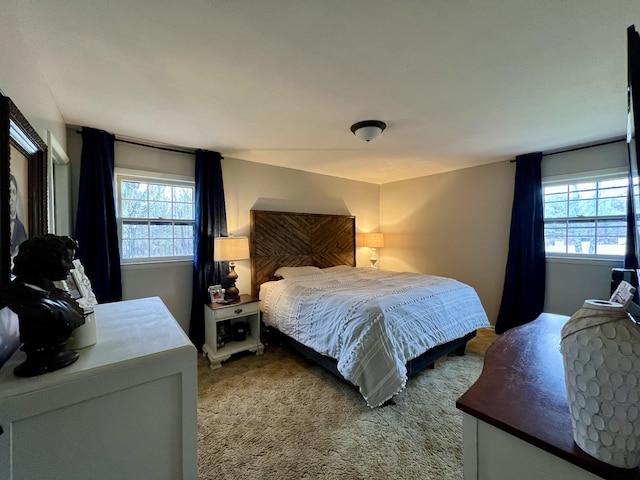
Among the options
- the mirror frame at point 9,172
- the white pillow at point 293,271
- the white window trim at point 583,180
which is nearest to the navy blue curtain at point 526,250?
the white window trim at point 583,180

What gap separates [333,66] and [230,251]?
2117 mm

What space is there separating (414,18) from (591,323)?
1.46 m

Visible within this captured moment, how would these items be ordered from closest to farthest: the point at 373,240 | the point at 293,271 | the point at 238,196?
the point at 238,196, the point at 293,271, the point at 373,240

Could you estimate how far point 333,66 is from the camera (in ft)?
5.46

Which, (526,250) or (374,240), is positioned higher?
(374,240)

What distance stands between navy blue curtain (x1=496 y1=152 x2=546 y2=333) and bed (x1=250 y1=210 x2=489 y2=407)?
968 millimetres

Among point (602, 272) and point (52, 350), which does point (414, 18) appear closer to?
point (52, 350)

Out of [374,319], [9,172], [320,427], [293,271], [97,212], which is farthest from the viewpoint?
[293,271]

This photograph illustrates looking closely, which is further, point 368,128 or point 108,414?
point 368,128

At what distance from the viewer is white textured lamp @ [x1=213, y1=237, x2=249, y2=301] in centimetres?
299

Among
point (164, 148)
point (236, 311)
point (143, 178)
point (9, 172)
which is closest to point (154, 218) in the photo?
point (143, 178)

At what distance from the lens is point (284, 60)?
63.0 inches

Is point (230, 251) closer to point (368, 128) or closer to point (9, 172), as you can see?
point (368, 128)

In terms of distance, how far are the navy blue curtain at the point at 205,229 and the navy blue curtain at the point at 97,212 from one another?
31.2 inches
